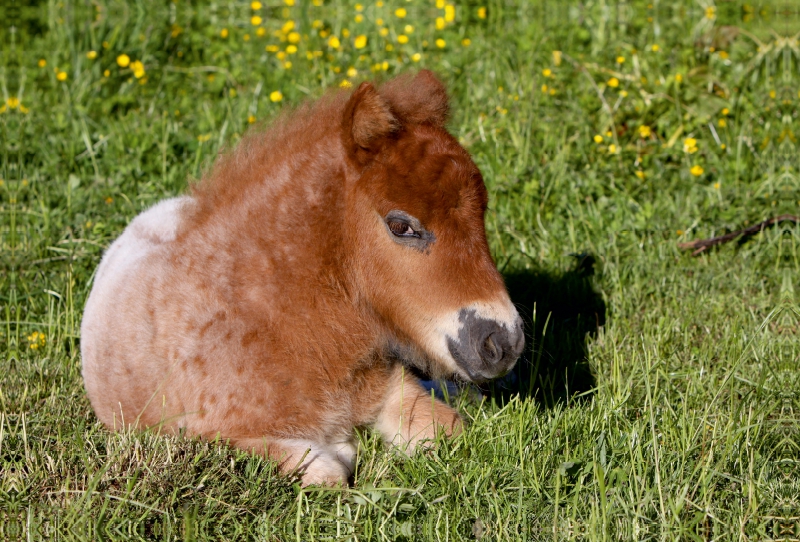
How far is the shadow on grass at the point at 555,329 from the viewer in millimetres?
4340

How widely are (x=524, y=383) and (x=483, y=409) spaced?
44 centimetres

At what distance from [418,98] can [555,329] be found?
6.13 feet

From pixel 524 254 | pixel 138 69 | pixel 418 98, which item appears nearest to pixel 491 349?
pixel 418 98

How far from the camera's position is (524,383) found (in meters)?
4.38

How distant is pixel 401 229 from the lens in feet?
11.0

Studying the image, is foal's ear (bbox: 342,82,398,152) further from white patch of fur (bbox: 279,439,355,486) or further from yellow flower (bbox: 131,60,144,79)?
yellow flower (bbox: 131,60,144,79)

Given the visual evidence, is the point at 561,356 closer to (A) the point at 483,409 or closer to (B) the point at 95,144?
(A) the point at 483,409

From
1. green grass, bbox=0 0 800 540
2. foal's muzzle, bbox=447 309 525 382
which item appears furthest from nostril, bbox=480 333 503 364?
green grass, bbox=0 0 800 540

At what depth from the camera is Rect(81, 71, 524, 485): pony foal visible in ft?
10.9

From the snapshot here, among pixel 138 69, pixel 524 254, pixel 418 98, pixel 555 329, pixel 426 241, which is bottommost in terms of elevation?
pixel 555 329

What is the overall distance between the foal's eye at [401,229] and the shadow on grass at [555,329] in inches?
41.4

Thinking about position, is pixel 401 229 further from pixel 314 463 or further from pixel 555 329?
pixel 555 329

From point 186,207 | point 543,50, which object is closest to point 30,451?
point 186,207

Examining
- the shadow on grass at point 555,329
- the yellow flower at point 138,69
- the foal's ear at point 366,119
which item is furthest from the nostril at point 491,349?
the yellow flower at point 138,69
